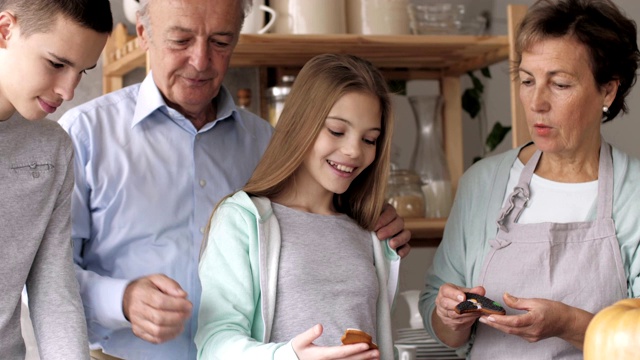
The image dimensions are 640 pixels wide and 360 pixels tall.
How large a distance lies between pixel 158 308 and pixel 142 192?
1.36ft

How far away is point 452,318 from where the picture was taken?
1858 mm

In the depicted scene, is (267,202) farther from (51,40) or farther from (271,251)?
(51,40)

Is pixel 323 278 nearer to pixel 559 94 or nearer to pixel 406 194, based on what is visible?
pixel 559 94

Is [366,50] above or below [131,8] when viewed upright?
below

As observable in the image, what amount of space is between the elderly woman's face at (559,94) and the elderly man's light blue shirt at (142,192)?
681 mm

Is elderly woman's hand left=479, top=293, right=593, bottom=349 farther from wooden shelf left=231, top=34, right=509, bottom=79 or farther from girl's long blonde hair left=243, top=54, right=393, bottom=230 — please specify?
wooden shelf left=231, top=34, right=509, bottom=79

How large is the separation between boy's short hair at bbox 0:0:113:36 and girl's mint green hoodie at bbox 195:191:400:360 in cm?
45

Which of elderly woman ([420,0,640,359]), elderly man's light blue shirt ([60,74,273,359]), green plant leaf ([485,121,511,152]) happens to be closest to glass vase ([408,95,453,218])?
green plant leaf ([485,121,511,152])

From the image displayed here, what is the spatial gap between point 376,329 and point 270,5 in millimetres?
994

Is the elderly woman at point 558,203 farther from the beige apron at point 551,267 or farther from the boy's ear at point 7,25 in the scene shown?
the boy's ear at point 7,25

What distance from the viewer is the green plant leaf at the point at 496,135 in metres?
3.29

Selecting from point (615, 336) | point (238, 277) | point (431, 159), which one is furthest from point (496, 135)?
point (615, 336)

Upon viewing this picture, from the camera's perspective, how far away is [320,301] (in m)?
1.82

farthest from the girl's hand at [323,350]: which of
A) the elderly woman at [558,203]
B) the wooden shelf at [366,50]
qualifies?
the wooden shelf at [366,50]
